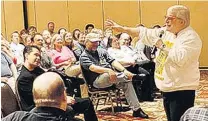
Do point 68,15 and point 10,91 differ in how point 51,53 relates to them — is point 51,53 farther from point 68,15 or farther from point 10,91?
point 68,15

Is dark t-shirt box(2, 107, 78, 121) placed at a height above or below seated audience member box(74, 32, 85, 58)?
above

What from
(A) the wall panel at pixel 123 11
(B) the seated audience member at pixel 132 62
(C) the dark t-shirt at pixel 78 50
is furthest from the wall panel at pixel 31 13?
(B) the seated audience member at pixel 132 62

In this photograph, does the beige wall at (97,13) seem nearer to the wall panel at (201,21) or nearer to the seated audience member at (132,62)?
the wall panel at (201,21)

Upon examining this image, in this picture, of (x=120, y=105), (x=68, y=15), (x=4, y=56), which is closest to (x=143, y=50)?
(x=120, y=105)

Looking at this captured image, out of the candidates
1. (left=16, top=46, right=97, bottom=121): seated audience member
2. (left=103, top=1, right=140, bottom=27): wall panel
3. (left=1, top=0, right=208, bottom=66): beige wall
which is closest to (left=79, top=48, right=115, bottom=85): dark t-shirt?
(left=16, top=46, right=97, bottom=121): seated audience member

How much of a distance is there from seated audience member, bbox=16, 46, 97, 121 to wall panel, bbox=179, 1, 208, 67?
6.91 m

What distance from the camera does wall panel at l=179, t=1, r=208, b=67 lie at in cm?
1081

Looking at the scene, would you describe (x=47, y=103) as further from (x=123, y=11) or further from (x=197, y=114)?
(x=123, y=11)

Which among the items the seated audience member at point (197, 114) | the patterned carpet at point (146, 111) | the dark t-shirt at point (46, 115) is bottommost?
the patterned carpet at point (146, 111)

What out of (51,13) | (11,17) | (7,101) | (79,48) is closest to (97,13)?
(51,13)

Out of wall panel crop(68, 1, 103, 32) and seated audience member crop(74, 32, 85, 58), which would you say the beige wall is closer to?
wall panel crop(68, 1, 103, 32)

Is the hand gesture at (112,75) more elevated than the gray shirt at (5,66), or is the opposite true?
the gray shirt at (5,66)

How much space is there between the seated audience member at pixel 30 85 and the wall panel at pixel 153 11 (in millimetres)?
6932

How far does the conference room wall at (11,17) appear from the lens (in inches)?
418
